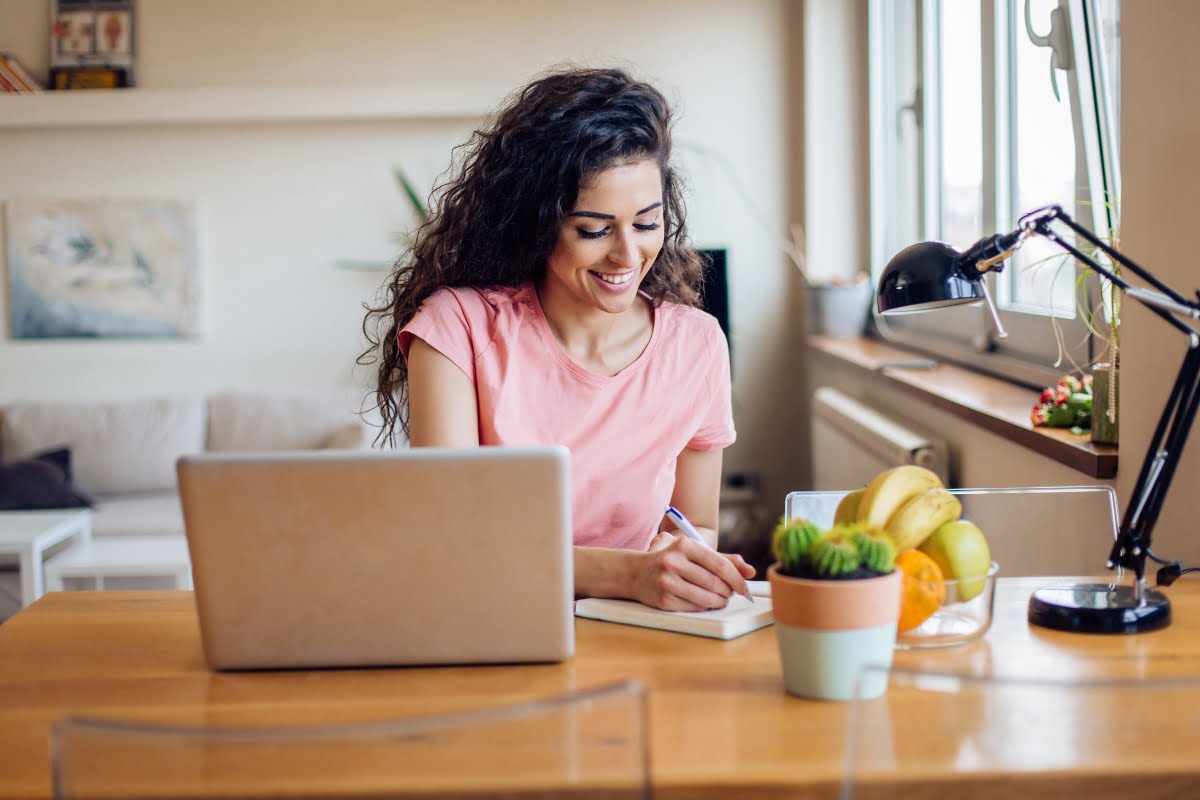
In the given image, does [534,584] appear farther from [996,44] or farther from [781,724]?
[996,44]

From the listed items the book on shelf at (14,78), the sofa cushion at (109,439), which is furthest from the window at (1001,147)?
the book on shelf at (14,78)

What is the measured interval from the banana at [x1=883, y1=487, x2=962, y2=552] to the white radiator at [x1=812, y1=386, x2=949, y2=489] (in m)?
1.44

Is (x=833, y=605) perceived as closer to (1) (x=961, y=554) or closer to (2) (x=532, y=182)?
(1) (x=961, y=554)

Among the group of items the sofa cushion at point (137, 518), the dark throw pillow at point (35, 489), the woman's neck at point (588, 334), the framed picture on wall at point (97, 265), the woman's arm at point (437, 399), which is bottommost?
the sofa cushion at point (137, 518)

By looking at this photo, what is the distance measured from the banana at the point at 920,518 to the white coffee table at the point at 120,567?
96.8 inches

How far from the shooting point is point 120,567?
325 cm

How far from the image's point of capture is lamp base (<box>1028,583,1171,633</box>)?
3.90 ft

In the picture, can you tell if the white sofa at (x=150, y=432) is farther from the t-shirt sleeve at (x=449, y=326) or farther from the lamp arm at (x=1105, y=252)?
the lamp arm at (x=1105, y=252)

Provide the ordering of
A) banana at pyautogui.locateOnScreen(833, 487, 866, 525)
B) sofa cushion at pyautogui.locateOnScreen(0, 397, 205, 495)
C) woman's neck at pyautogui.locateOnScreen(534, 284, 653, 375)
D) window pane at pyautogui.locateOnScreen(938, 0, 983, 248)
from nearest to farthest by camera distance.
→ banana at pyautogui.locateOnScreen(833, 487, 866, 525)
woman's neck at pyautogui.locateOnScreen(534, 284, 653, 375)
window pane at pyautogui.locateOnScreen(938, 0, 983, 248)
sofa cushion at pyautogui.locateOnScreen(0, 397, 205, 495)

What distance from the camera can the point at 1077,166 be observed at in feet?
7.71

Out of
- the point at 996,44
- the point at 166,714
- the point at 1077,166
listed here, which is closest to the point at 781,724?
the point at 166,714

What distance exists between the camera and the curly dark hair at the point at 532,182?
1.72 m

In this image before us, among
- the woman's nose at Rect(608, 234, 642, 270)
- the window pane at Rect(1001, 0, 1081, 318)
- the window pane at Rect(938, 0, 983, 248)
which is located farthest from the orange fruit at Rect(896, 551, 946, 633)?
the window pane at Rect(938, 0, 983, 248)

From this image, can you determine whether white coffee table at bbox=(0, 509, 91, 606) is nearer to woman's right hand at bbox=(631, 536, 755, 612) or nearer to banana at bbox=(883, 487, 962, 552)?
A: woman's right hand at bbox=(631, 536, 755, 612)
